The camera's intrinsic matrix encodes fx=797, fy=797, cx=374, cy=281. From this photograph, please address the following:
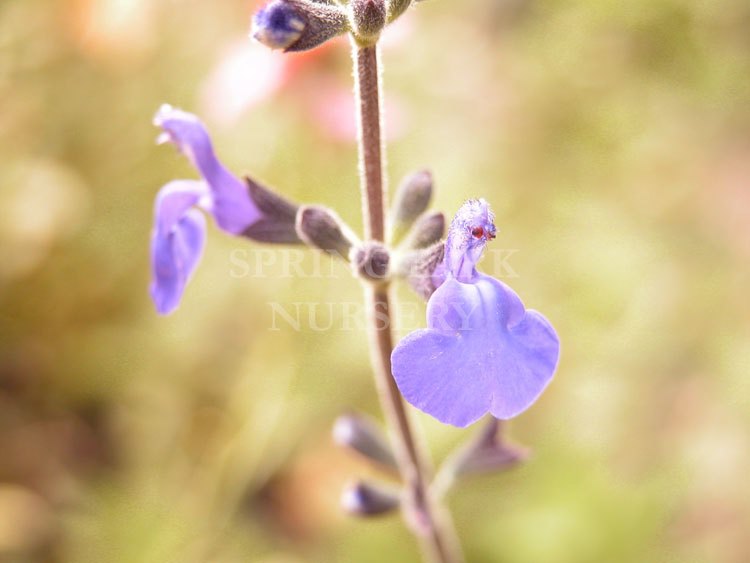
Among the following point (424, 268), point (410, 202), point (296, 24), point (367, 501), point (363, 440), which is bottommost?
point (367, 501)

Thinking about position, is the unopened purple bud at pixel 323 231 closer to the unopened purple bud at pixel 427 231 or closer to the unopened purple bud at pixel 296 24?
the unopened purple bud at pixel 427 231

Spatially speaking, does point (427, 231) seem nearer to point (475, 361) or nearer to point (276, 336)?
point (475, 361)

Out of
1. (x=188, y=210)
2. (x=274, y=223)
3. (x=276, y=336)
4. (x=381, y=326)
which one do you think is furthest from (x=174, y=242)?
(x=276, y=336)

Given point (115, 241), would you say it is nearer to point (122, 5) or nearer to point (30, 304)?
point (30, 304)

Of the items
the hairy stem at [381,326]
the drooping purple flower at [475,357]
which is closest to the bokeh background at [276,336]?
the hairy stem at [381,326]

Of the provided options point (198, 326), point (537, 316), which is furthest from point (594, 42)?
point (537, 316)
